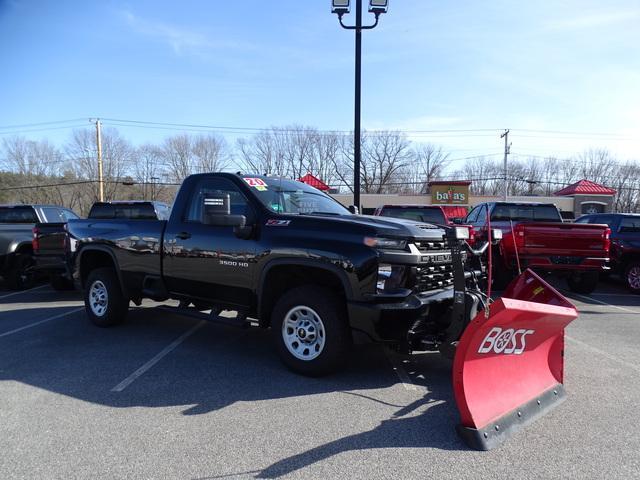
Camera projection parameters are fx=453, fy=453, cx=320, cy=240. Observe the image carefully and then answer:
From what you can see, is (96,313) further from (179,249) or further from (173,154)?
(173,154)

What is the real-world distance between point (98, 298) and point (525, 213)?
9924 mm

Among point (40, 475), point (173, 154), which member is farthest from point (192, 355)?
point (173, 154)

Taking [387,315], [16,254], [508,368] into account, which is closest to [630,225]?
[508,368]

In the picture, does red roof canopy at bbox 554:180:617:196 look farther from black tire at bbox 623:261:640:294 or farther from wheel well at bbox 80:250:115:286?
wheel well at bbox 80:250:115:286

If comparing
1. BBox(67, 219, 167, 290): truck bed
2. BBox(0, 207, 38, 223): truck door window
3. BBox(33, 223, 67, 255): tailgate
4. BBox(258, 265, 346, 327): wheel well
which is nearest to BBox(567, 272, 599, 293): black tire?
BBox(258, 265, 346, 327): wheel well

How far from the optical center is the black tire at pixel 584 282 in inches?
390

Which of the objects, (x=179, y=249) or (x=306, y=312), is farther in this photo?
(x=179, y=249)

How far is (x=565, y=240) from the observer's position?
8844 millimetres

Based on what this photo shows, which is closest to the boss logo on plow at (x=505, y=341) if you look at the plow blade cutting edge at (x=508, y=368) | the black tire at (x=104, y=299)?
the plow blade cutting edge at (x=508, y=368)

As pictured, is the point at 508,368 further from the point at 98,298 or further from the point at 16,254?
the point at 16,254

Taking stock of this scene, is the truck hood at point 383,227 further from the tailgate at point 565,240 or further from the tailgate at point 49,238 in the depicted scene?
the tailgate at point 49,238

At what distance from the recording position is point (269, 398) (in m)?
4.04

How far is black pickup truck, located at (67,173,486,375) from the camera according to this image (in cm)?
404

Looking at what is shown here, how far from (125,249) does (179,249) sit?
111 cm
